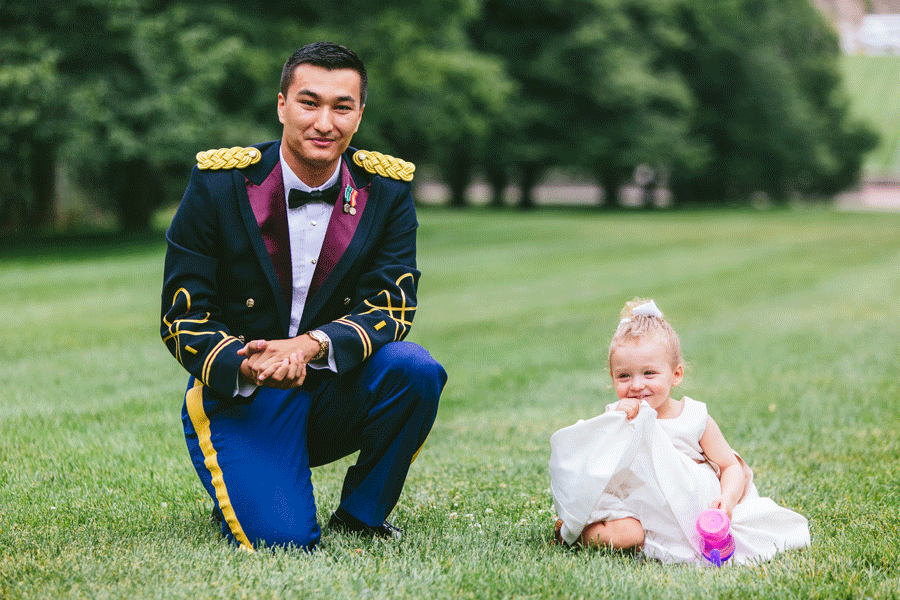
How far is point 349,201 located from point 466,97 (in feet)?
77.2

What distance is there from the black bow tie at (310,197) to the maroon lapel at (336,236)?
3 cm

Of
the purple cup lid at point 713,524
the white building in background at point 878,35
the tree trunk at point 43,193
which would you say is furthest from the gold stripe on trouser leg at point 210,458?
the white building in background at point 878,35

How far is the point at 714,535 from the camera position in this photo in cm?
298

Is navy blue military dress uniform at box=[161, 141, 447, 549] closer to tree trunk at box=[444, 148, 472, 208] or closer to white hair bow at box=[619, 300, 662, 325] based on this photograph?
white hair bow at box=[619, 300, 662, 325]

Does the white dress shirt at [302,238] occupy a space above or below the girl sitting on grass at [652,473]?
above

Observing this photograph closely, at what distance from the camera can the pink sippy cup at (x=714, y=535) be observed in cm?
298

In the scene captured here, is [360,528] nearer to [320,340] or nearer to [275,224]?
[320,340]

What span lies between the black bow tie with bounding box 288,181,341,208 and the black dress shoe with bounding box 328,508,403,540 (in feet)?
3.71

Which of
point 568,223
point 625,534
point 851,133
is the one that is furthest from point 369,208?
point 851,133

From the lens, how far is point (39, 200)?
71.9 ft

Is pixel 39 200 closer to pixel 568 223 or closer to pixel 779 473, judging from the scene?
pixel 568 223

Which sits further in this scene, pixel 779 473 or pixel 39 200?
→ pixel 39 200

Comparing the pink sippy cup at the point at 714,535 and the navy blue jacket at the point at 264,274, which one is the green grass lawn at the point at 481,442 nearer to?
the pink sippy cup at the point at 714,535

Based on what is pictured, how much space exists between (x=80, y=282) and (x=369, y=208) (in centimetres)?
1053
